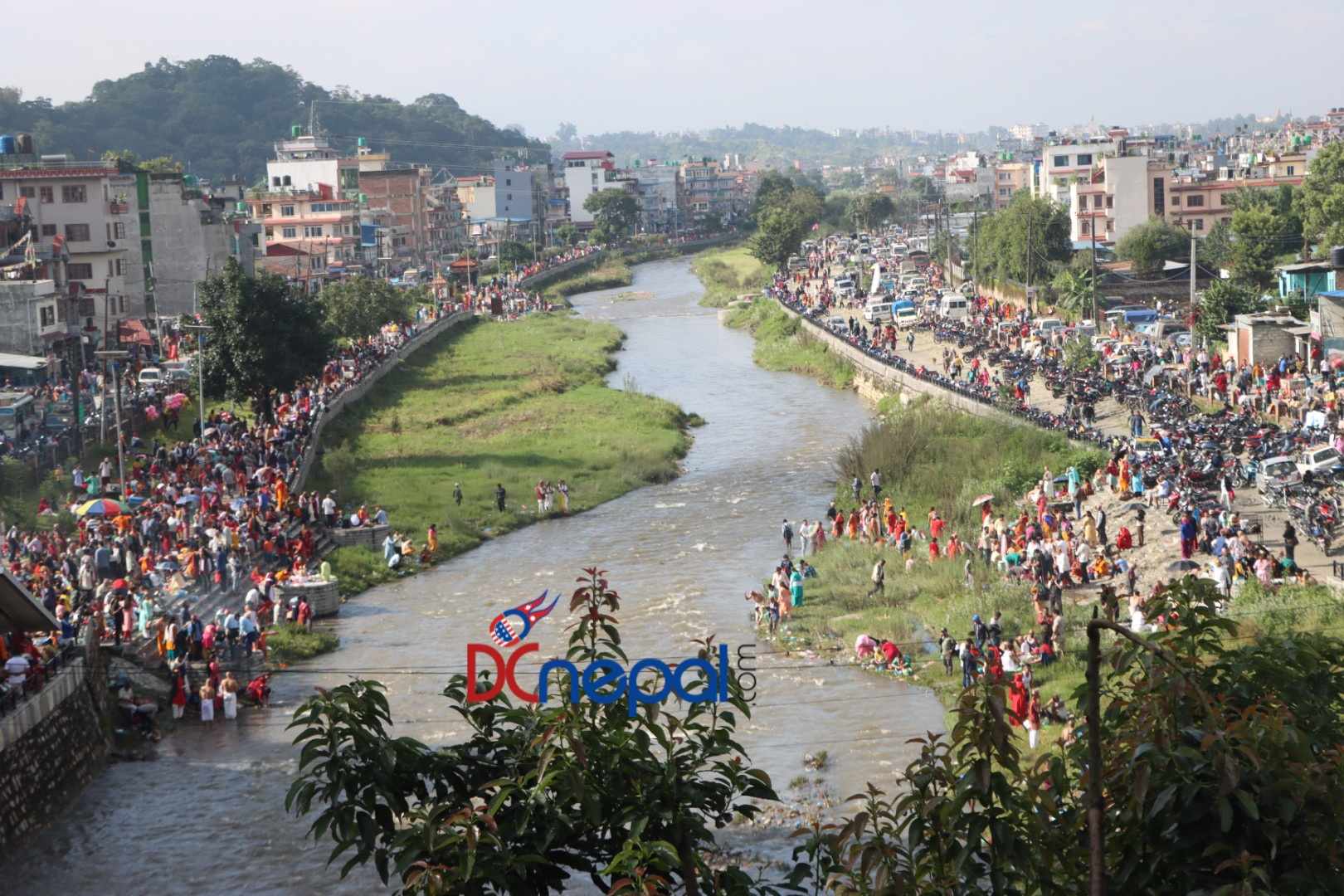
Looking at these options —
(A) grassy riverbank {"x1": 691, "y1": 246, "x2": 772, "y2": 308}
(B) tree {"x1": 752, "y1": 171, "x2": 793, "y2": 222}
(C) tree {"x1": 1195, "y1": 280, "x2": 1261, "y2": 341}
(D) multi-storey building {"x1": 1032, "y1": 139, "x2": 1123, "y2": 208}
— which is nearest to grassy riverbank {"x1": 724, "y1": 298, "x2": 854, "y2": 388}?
(A) grassy riverbank {"x1": 691, "y1": 246, "x2": 772, "y2": 308}

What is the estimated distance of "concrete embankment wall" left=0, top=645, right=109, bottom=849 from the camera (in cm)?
2003

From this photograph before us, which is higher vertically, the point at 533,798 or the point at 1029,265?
the point at 1029,265

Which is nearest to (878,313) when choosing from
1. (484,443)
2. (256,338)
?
(484,443)

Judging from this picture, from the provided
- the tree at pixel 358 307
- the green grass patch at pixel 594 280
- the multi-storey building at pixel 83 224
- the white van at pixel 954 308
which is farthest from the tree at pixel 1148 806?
the green grass patch at pixel 594 280

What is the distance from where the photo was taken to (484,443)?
1895 inches

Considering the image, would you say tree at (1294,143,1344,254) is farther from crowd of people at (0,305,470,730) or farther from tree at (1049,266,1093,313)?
crowd of people at (0,305,470,730)

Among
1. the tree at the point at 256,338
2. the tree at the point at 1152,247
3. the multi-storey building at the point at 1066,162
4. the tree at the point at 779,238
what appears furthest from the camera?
the tree at the point at 779,238

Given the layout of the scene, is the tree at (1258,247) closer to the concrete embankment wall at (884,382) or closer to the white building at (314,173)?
the concrete embankment wall at (884,382)

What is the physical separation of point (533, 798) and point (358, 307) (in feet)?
191

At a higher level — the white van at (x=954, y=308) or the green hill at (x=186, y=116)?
the green hill at (x=186, y=116)

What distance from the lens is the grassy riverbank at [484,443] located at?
38656 mm

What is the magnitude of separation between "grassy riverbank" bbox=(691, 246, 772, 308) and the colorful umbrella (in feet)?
217

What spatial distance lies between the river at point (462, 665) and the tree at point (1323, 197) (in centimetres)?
2257

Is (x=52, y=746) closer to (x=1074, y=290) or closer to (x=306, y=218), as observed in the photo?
(x=1074, y=290)
